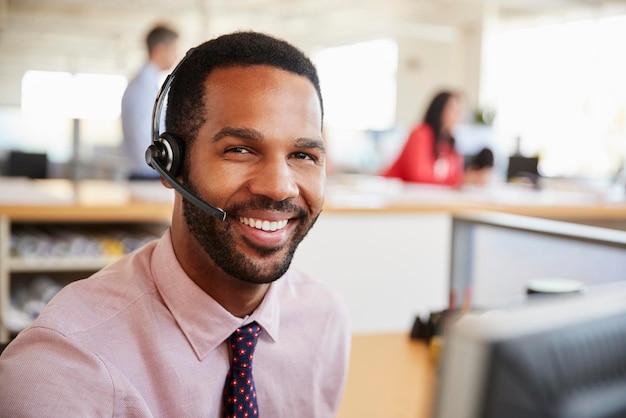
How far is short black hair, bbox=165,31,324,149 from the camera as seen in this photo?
92cm

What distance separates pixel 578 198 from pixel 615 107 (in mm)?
5174

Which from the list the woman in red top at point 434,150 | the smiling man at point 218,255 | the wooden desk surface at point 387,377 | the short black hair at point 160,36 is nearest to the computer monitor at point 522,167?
the woman in red top at point 434,150

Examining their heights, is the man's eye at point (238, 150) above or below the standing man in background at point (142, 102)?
below

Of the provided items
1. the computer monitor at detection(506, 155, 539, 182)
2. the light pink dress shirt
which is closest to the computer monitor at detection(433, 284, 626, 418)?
the light pink dress shirt

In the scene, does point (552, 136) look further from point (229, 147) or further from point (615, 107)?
point (229, 147)

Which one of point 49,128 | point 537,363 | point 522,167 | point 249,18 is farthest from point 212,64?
point 249,18

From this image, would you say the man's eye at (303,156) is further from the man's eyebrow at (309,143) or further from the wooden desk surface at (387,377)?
the wooden desk surface at (387,377)

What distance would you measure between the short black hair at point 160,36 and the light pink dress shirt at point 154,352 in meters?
2.72

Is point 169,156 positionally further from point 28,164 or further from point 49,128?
point 28,164

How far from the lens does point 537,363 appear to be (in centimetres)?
39

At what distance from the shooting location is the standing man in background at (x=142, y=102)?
138 inches

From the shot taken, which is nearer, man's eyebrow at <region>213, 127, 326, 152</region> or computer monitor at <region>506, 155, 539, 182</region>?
man's eyebrow at <region>213, 127, 326, 152</region>

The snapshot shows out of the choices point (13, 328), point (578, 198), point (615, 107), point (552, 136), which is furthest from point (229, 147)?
point (552, 136)

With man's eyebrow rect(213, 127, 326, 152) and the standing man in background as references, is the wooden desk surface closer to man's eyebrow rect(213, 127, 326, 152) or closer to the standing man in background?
man's eyebrow rect(213, 127, 326, 152)
